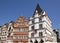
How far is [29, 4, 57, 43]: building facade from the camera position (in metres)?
53.9

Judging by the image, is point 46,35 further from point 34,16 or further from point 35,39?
point 34,16

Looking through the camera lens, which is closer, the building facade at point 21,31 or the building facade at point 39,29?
the building facade at point 39,29

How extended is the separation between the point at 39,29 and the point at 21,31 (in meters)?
8.36

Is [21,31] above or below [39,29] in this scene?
above

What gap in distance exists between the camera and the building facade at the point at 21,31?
5966 centimetres

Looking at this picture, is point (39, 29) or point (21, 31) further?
point (21, 31)

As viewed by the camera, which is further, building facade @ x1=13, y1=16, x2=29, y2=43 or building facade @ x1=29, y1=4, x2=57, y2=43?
building facade @ x1=13, y1=16, x2=29, y2=43

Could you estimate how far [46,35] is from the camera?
53406 mm

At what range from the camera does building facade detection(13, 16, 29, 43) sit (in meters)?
59.7

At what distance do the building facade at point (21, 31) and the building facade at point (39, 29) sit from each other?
2.63 meters

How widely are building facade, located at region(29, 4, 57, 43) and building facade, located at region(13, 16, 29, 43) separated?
2630 mm

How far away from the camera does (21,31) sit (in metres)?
60.3

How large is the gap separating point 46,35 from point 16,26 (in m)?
13.8

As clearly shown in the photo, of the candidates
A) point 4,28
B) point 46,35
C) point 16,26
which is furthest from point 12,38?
point 46,35
